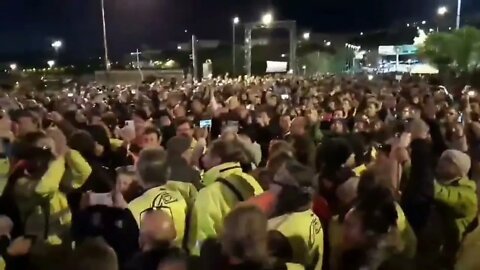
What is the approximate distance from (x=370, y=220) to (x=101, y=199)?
2.07 m

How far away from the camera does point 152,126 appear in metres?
8.02

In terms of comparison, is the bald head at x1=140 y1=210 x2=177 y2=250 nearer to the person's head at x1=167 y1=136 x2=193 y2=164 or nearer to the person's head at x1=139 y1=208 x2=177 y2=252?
the person's head at x1=139 y1=208 x2=177 y2=252

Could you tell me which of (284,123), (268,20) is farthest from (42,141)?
(268,20)

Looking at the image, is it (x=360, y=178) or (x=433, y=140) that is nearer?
(x=360, y=178)

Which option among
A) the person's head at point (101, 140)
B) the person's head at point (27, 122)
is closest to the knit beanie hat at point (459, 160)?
the person's head at point (101, 140)

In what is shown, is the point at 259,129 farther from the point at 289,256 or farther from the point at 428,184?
the point at 289,256

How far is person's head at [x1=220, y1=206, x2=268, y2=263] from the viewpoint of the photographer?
3.94m

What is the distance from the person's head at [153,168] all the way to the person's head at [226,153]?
28.4 inches

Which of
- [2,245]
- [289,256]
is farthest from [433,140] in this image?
[2,245]

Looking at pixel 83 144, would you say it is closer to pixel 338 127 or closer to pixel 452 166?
pixel 452 166

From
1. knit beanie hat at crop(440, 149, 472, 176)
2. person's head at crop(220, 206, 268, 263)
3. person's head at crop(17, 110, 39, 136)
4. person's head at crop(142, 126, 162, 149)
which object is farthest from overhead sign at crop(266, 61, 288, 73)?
person's head at crop(220, 206, 268, 263)

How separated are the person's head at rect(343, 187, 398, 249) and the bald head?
112 cm

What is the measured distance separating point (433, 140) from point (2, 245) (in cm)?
579

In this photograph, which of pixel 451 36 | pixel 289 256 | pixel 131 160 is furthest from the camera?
pixel 451 36
